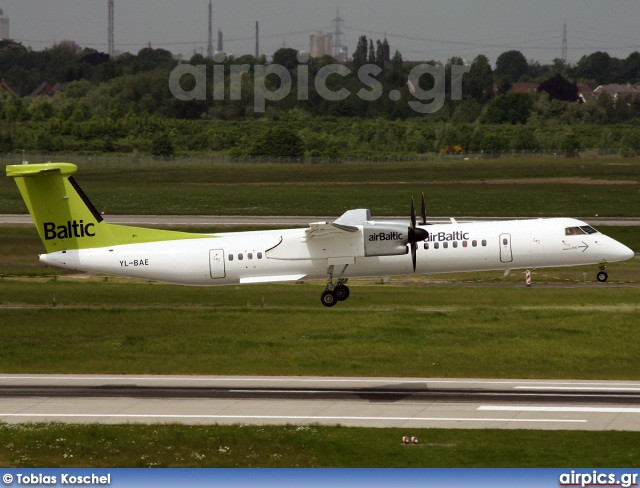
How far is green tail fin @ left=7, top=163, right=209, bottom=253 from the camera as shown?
49.6 metres

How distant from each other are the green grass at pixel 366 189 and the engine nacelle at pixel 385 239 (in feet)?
214

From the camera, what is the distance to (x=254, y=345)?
218ft

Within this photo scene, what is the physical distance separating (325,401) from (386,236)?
10852mm

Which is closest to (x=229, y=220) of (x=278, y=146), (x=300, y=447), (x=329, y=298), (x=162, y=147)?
(x=329, y=298)

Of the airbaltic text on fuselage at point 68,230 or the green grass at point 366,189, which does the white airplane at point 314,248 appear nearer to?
the airbaltic text on fuselage at point 68,230

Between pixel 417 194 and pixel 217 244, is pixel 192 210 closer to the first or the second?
pixel 417 194

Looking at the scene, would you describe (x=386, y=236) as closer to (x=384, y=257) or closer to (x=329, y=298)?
(x=384, y=257)

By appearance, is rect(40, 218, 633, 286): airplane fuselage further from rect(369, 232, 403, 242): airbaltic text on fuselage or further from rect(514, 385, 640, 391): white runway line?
rect(514, 385, 640, 391): white runway line

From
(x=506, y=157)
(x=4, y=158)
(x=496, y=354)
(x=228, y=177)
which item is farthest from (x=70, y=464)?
(x=506, y=157)

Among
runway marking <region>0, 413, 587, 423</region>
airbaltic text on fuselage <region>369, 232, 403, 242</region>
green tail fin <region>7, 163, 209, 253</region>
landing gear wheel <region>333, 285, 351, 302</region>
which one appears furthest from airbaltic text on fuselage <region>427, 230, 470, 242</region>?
green tail fin <region>7, 163, 209, 253</region>

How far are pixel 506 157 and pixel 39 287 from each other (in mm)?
112616

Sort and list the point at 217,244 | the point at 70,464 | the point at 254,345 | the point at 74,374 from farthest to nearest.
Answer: the point at 254,345 < the point at 74,374 < the point at 217,244 < the point at 70,464

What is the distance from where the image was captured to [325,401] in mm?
52812

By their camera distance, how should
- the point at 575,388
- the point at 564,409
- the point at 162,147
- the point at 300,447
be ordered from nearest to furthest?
1. the point at 300,447
2. the point at 564,409
3. the point at 575,388
4. the point at 162,147
